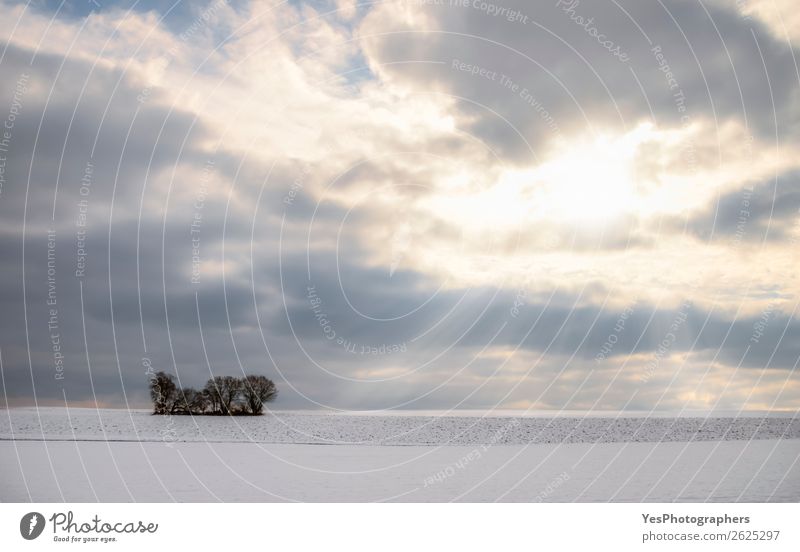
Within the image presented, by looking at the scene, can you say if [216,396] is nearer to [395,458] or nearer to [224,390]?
[224,390]

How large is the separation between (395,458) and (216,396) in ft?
60.8

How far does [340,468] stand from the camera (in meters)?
35.3

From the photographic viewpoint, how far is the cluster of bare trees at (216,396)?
2069 inches

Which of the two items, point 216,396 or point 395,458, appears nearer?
point 395,458

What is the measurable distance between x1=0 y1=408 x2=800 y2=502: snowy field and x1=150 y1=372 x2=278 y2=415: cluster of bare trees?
41.5 inches

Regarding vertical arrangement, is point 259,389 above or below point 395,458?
above

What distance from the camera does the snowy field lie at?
95.6 feet

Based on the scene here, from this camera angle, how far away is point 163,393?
174 feet

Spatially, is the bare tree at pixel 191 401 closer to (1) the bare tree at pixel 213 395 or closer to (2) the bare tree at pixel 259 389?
(1) the bare tree at pixel 213 395

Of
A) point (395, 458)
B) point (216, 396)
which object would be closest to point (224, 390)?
point (216, 396)

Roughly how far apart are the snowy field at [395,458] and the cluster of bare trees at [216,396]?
41.5 inches

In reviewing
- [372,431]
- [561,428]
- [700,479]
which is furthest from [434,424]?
[700,479]
